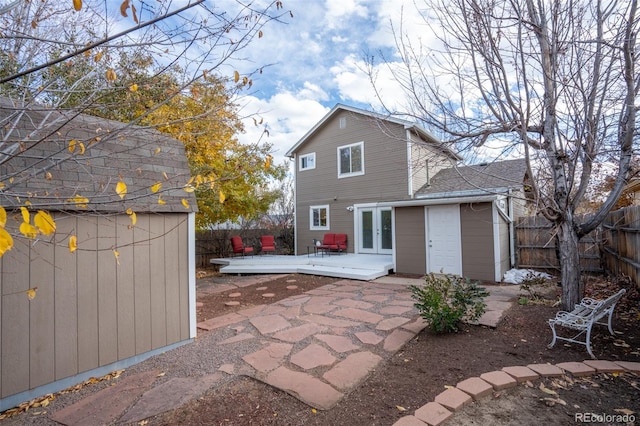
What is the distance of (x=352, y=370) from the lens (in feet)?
10.8

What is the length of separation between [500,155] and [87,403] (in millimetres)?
5621

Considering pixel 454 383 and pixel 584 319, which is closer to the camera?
pixel 454 383

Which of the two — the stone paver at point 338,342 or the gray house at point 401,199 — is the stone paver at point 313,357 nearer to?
the stone paver at point 338,342

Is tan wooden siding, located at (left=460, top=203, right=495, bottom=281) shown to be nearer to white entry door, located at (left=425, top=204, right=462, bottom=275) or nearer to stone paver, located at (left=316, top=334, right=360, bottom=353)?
white entry door, located at (left=425, top=204, right=462, bottom=275)

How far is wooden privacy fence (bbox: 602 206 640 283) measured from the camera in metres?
5.65

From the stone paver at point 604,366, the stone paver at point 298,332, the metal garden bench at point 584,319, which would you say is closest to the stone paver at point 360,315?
the stone paver at point 298,332

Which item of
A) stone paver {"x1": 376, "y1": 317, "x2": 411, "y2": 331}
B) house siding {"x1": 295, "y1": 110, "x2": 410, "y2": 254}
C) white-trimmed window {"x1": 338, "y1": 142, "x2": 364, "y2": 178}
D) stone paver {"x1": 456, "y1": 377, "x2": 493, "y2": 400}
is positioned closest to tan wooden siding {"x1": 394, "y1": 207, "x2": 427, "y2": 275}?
house siding {"x1": 295, "y1": 110, "x2": 410, "y2": 254}

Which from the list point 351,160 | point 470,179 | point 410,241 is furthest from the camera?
point 351,160

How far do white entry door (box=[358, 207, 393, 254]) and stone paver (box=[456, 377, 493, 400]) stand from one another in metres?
8.65

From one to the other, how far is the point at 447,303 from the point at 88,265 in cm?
420

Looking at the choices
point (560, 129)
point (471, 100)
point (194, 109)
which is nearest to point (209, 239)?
point (194, 109)

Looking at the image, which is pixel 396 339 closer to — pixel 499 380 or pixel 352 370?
pixel 352 370

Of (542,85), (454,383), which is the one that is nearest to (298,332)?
(454,383)

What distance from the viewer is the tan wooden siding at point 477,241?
8.03m
